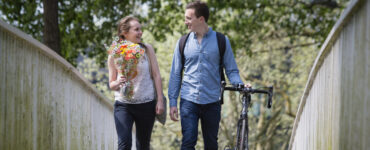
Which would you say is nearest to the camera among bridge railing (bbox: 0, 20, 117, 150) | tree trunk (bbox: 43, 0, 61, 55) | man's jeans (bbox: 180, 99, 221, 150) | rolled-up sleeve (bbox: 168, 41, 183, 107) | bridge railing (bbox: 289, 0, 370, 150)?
bridge railing (bbox: 289, 0, 370, 150)

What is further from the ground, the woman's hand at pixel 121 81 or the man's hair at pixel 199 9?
the man's hair at pixel 199 9

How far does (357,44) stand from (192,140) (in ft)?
5.94

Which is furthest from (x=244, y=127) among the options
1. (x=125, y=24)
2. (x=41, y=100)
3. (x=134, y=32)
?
(x=41, y=100)

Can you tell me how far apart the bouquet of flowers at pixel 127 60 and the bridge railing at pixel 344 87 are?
1.82 meters

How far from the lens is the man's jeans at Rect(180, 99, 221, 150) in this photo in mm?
4562

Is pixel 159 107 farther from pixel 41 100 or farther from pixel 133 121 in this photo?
pixel 41 100

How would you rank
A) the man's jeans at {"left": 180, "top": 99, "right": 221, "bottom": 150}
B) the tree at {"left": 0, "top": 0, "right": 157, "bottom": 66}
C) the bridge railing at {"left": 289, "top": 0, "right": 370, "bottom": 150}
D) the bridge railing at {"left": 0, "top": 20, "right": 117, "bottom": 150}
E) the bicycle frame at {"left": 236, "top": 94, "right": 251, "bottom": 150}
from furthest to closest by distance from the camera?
the tree at {"left": 0, "top": 0, "right": 157, "bottom": 66}, the man's jeans at {"left": 180, "top": 99, "right": 221, "bottom": 150}, the bicycle frame at {"left": 236, "top": 94, "right": 251, "bottom": 150}, the bridge railing at {"left": 0, "top": 20, "right": 117, "bottom": 150}, the bridge railing at {"left": 289, "top": 0, "right": 370, "bottom": 150}

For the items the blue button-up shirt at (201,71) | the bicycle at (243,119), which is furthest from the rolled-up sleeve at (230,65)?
the bicycle at (243,119)

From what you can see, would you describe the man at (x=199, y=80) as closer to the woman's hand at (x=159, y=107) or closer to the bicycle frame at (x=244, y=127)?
the woman's hand at (x=159, y=107)

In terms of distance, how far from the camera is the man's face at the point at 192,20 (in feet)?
15.3

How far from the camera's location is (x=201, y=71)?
4.62 m

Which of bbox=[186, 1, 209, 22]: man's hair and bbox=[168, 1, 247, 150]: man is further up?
bbox=[186, 1, 209, 22]: man's hair

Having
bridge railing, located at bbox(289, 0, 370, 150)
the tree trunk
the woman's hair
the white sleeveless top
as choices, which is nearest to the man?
the white sleeveless top

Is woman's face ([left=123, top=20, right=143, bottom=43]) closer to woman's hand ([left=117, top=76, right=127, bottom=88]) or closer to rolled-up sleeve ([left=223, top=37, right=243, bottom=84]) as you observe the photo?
woman's hand ([left=117, top=76, right=127, bottom=88])
